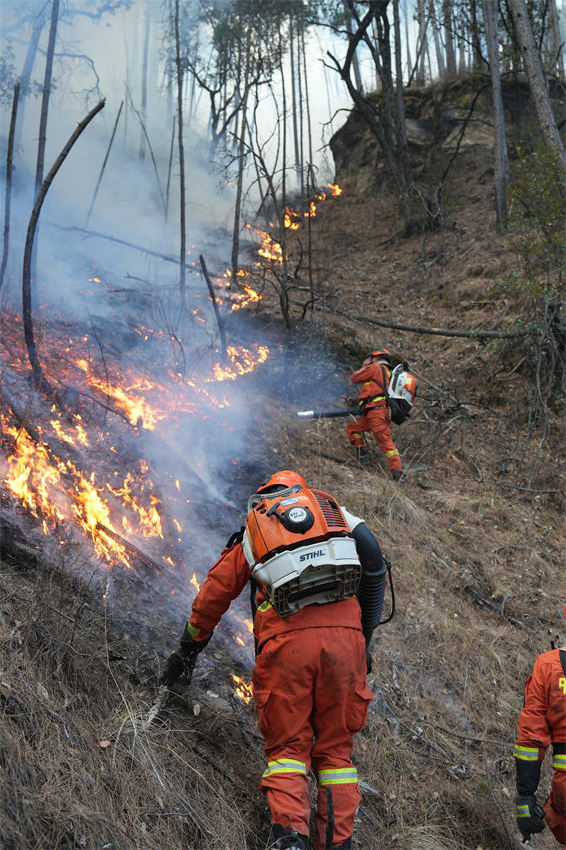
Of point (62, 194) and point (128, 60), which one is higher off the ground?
point (128, 60)

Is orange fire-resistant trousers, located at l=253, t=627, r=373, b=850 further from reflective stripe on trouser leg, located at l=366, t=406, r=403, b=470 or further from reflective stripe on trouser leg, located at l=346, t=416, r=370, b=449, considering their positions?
reflective stripe on trouser leg, located at l=346, t=416, r=370, b=449

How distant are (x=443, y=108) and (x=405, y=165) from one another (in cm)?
443

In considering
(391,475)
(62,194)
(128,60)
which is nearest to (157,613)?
(391,475)

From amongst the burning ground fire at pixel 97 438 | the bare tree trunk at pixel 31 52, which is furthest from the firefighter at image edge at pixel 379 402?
the bare tree trunk at pixel 31 52

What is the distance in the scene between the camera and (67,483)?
4.93 meters

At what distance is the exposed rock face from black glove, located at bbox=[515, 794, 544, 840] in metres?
16.8

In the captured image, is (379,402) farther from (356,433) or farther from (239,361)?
(239,361)

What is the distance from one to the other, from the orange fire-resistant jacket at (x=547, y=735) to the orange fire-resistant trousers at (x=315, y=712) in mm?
1240

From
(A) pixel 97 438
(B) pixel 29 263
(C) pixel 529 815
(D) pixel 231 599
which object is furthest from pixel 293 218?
(C) pixel 529 815

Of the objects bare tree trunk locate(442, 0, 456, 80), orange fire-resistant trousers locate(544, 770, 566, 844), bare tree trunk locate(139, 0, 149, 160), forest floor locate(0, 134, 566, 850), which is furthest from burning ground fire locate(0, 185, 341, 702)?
bare tree trunk locate(139, 0, 149, 160)

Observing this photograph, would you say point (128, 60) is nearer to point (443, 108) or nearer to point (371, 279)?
point (443, 108)

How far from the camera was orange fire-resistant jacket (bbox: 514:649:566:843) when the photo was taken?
11.1 ft

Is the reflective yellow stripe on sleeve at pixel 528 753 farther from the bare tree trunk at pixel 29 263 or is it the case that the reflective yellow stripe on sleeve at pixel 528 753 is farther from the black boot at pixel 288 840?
the bare tree trunk at pixel 29 263

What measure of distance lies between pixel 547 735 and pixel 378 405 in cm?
528
